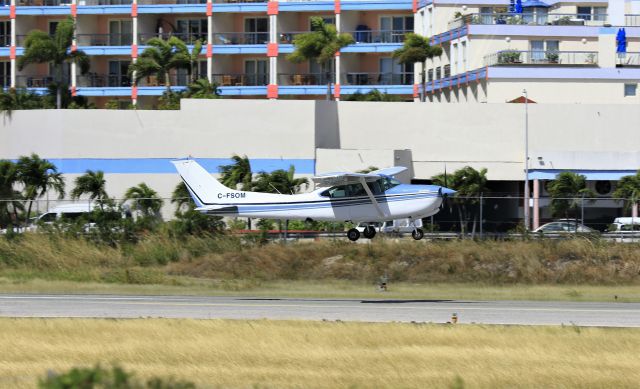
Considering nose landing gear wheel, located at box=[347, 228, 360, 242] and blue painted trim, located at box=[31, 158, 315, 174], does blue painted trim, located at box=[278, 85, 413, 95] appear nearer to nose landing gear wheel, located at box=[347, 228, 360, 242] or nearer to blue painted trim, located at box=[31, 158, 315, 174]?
blue painted trim, located at box=[31, 158, 315, 174]

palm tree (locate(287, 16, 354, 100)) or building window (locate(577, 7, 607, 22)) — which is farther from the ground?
building window (locate(577, 7, 607, 22))

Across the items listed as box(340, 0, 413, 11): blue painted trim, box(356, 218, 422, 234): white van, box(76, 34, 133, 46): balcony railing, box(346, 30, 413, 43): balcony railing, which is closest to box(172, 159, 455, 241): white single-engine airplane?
box(356, 218, 422, 234): white van

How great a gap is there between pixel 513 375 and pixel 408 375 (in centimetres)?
208

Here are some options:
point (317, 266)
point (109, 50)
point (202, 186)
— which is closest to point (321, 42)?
Answer: point (109, 50)

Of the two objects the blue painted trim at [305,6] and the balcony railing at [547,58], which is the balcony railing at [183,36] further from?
Answer: the balcony railing at [547,58]

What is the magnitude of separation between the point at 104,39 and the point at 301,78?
1703 centimetres

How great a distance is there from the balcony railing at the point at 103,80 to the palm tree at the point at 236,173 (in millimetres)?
33711

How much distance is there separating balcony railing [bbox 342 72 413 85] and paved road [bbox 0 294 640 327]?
5644 cm

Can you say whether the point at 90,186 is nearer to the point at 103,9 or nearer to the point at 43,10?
the point at 103,9

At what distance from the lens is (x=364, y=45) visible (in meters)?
92.6

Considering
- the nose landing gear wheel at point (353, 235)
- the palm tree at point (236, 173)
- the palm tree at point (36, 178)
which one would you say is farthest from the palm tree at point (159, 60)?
the nose landing gear wheel at point (353, 235)

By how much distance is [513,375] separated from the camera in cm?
2309

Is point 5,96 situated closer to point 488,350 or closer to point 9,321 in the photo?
point 9,321

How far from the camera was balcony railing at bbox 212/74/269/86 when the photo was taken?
3750 inches
